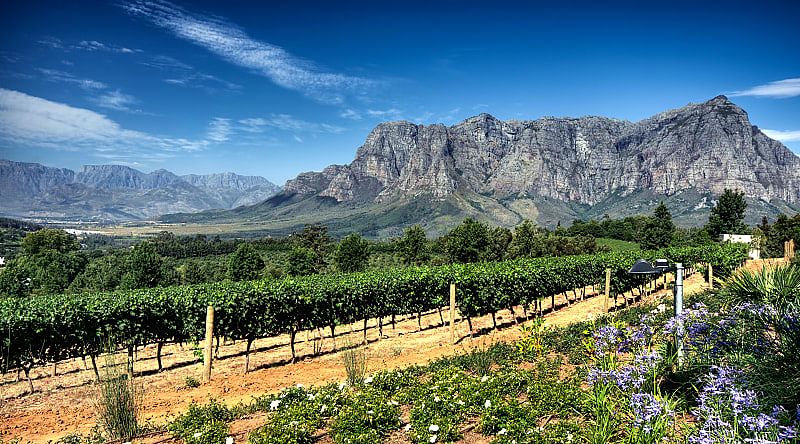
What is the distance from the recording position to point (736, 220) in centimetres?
7138

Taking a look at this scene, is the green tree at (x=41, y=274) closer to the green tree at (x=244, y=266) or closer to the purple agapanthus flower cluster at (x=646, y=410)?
the green tree at (x=244, y=266)

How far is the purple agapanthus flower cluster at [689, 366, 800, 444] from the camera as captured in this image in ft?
11.0

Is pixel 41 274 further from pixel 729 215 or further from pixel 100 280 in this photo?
pixel 729 215

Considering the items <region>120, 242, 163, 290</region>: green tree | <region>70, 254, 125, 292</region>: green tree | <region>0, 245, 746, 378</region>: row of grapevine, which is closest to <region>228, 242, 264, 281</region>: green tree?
<region>120, 242, 163, 290</region>: green tree

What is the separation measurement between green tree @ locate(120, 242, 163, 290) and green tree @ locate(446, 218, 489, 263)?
114 feet

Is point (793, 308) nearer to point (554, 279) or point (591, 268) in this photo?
point (554, 279)

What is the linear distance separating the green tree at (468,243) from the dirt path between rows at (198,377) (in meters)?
36.4

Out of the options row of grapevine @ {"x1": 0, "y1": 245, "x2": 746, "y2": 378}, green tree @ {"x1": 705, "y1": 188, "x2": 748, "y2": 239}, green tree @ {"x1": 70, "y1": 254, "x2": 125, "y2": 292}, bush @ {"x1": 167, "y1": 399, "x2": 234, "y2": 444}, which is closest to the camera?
bush @ {"x1": 167, "y1": 399, "x2": 234, "y2": 444}

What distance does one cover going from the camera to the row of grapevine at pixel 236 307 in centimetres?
1159

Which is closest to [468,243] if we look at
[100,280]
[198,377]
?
[198,377]

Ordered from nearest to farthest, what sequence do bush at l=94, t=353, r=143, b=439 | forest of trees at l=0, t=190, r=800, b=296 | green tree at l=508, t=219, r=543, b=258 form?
bush at l=94, t=353, r=143, b=439 < forest of trees at l=0, t=190, r=800, b=296 < green tree at l=508, t=219, r=543, b=258

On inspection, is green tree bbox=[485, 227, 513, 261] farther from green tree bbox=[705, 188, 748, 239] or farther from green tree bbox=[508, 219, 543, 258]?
green tree bbox=[705, 188, 748, 239]

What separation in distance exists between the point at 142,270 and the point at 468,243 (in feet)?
122

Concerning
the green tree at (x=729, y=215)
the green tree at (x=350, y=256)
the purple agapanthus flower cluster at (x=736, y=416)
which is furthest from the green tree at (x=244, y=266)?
the green tree at (x=729, y=215)
